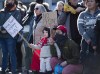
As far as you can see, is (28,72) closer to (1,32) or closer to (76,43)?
(1,32)

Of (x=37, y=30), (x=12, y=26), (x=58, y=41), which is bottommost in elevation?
(x=58, y=41)

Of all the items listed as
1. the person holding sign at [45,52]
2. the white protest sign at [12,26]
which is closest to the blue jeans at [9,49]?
the white protest sign at [12,26]

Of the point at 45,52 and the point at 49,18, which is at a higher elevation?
the point at 49,18

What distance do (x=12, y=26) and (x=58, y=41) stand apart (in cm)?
147

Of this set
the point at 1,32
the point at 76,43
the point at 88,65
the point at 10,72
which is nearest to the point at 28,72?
the point at 10,72

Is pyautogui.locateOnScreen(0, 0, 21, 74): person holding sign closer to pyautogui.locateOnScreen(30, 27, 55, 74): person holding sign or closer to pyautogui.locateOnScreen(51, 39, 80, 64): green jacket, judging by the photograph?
pyautogui.locateOnScreen(30, 27, 55, 74): person holding sign

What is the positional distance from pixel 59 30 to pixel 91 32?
85cm

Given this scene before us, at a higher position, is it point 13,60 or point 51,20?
point 51,20

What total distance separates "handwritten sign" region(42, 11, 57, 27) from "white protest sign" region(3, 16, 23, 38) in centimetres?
57

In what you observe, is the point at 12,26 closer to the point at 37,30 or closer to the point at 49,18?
the point at 37,30

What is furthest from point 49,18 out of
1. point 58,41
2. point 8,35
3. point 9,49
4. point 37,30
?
point 9,49

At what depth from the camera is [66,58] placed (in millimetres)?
8219

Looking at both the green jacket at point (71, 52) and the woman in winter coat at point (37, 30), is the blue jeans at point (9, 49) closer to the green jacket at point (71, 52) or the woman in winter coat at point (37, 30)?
the woman in winter coat at point (37, 30)

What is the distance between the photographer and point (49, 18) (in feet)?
29.9
